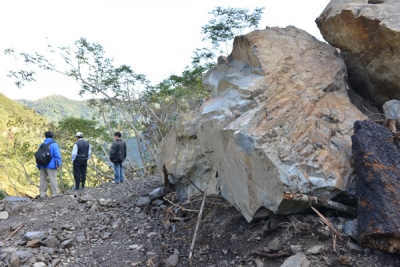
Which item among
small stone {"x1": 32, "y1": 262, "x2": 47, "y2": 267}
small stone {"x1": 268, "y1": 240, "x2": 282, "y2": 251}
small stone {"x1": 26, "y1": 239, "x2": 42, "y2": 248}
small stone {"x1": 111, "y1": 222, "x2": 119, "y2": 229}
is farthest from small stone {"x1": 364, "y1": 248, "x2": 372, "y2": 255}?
small stone {"x1": 26, "y1": 239, "x2": 42, "y2": 248}

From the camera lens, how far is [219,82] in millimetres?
5703

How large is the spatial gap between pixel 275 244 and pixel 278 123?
1.53 meters

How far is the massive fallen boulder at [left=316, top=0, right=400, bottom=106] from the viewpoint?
4841 mm

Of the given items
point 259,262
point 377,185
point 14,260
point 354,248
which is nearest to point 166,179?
point 14,260

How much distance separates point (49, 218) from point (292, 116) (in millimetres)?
4874

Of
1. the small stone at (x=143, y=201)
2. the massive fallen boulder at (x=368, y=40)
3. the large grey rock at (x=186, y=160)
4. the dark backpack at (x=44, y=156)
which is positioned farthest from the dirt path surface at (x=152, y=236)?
the massive fallen boulder at (x=368, y=40)

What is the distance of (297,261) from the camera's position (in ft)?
10.4

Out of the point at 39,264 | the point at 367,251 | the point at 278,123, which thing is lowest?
the point at 39,264

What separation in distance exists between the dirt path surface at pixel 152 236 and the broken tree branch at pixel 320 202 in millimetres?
124

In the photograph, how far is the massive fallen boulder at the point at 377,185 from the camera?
2961 mm

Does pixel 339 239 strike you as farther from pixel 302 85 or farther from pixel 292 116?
pixel 302 85

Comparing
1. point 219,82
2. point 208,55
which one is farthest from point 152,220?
point 208,55

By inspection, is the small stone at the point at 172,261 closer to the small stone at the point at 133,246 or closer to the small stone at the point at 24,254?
the small stone at the point at 133,246

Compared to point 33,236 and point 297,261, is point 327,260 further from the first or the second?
point 33,236
